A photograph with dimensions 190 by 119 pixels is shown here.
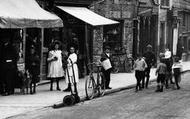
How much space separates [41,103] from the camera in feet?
54.7

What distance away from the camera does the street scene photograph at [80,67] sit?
1584cm

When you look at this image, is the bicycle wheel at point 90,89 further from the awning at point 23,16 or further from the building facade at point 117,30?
the building facade at point 117,30

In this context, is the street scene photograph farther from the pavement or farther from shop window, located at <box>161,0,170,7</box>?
shop window, located at <box>161,0,170,7</box>

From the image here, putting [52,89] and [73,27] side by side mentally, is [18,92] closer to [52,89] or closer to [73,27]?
[52,89]

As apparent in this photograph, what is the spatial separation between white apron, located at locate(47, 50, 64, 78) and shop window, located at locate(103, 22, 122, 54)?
10.4m

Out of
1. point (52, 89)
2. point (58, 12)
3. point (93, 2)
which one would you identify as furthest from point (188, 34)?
point (52, 89)

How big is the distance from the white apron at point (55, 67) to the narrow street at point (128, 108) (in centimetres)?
207

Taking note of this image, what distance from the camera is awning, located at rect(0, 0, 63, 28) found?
18.0 m

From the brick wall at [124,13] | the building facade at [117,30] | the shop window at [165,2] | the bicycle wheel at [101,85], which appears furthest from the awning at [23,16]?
the shop window at [165,2]

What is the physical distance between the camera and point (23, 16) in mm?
19062

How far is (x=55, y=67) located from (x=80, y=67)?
5.40 meters

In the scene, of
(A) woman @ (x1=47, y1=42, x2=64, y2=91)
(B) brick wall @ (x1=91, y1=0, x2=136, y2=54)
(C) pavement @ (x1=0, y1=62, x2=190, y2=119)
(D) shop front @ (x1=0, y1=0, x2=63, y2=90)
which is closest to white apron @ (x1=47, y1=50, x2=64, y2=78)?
(A) woman @ (x1=47, y1=42, x2=64, y2=91)

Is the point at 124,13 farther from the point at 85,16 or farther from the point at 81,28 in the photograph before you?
the point at 85,16

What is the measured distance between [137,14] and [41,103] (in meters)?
17.4
